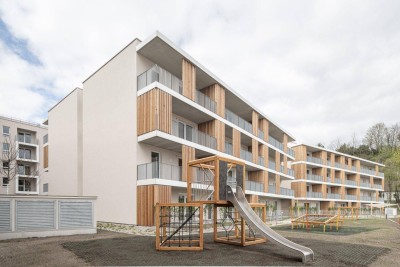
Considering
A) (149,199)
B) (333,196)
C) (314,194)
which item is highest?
(149,199)

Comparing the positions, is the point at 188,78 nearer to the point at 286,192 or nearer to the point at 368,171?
the point at 286,192

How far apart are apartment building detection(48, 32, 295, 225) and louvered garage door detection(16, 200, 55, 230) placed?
5832 millimetres

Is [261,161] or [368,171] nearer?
[261,161]

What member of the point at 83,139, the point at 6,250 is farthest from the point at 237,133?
the point at 6,250

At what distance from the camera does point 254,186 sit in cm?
2945

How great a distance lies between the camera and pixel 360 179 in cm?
5972

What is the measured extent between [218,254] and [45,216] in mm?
8207

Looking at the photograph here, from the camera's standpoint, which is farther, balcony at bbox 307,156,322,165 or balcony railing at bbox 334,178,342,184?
balcony railing at bbox 334,178,342,184

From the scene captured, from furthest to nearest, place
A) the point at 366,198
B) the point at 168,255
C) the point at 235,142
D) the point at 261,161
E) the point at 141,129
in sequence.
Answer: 1. the point at 366,198
2. the point at 261,161
3. the point at 235,142
4. the point at 141,129
5. the point at 168,255

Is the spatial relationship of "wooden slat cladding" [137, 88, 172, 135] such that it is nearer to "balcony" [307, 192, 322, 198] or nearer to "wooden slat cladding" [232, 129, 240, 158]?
"wooden slat cladding" [232, 129, 240, 158]

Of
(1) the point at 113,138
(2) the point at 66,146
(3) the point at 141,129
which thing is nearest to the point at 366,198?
(1) the point at 113,138

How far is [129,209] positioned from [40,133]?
32992 mm

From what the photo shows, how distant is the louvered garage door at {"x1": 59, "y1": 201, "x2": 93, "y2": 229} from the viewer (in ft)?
44.8

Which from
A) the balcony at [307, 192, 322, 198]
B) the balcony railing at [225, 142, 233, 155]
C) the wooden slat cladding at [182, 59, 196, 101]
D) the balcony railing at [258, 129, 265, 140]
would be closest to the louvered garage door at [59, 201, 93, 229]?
the wooden slat cladding at [182, 59, 196, 101]
